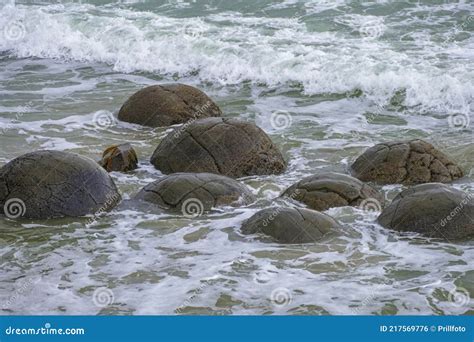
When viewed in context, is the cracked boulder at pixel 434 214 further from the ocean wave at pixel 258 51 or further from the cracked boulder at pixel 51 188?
the ocean wave at pixel 258 51

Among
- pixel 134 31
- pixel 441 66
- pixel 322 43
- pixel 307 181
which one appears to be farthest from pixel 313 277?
pixel 134 31

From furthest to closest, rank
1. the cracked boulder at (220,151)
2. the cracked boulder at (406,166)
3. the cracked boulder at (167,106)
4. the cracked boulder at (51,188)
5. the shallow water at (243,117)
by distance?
the cracked boulder at (167,106) < the cracked boulder at (220,151) < the cracked boulder at (406,166) < the cracked boulder at (51,188) < the shallow water at (243,117)

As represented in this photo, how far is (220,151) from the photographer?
7.79 meters

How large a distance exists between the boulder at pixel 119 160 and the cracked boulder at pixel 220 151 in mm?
226

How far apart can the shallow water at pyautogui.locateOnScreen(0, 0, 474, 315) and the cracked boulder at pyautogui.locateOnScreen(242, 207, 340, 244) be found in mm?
95

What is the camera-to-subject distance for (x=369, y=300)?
5.02 m

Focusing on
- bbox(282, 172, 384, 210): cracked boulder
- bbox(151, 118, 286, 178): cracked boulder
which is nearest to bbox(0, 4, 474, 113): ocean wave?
bbox(151, 118, 286, 178): cracked boulder

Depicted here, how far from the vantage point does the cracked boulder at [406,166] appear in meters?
7.62

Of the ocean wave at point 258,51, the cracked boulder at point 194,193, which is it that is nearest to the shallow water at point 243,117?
the ocean wave at point 258,51

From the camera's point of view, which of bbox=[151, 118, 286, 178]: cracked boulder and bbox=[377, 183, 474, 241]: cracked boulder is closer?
bbox=[377, 183, 474, 241]: cracked boulder

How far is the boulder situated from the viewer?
792 centimetres

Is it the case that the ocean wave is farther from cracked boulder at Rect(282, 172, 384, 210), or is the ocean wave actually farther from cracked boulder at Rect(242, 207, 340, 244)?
cracked boulder at Rect(242, 207, 340, 244)

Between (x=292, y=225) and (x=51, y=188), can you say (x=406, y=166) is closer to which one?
(x=292, y=225)

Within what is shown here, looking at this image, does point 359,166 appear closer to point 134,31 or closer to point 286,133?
point 286,133
